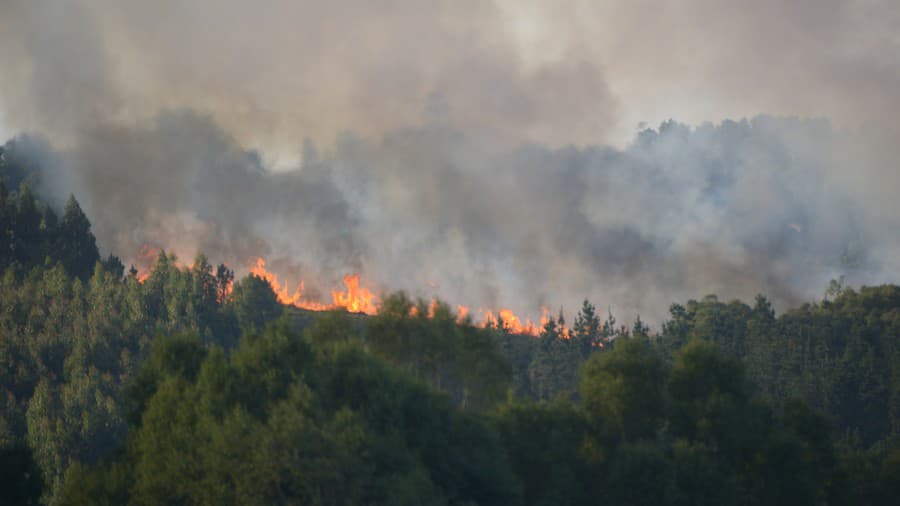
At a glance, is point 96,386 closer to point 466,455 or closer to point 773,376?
point 466,455

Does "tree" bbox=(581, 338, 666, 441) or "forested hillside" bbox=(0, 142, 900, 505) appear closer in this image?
"forested hillside" bbox=(0, 142, 900, 505)

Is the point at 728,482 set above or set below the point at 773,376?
below

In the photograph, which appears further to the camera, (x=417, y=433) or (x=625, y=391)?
(x=625, y=391)

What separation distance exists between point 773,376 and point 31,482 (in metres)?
146

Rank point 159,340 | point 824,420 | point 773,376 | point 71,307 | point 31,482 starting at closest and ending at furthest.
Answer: point 31,482, point 159,340, point 824,420, point 71,307, point 773,376

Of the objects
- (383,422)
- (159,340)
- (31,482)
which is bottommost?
(31,482)

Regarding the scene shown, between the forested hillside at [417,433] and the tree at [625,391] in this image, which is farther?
the tree at [625,391]

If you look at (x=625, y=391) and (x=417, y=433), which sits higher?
(x=625, y=391)

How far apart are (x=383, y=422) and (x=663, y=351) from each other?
120 metres

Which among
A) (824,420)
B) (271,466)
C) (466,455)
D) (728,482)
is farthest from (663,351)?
(271,466)

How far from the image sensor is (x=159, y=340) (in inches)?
3588

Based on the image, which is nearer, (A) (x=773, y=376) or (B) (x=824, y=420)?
(B) (x=824, y=420)

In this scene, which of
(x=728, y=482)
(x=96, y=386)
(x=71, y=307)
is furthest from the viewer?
(x=71, y=307)

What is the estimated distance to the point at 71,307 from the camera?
18212 cm
